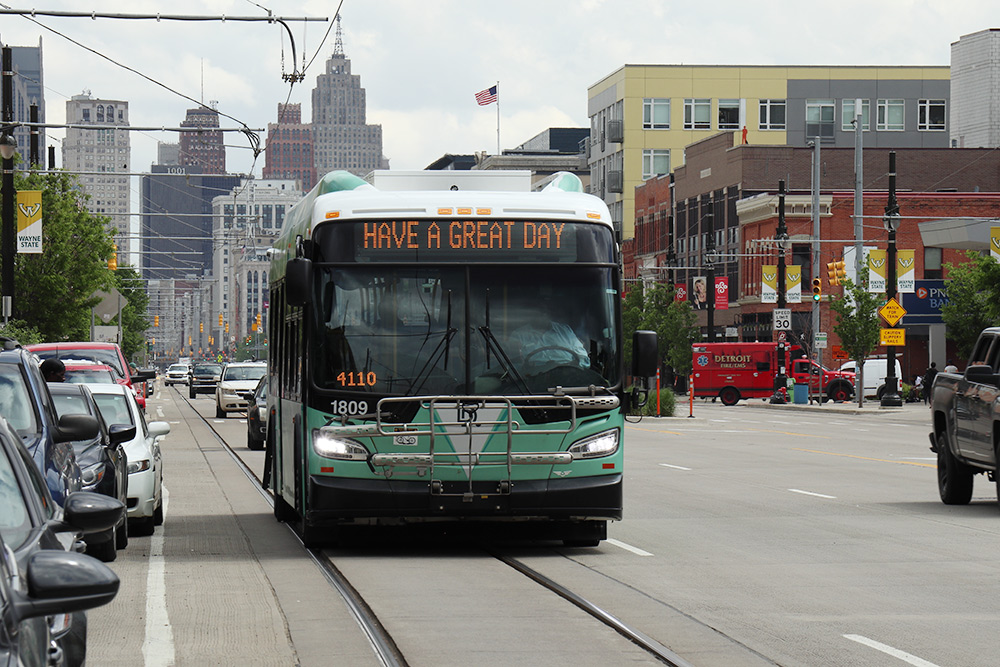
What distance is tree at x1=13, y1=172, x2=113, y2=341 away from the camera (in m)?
49.1

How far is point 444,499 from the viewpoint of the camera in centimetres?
1307

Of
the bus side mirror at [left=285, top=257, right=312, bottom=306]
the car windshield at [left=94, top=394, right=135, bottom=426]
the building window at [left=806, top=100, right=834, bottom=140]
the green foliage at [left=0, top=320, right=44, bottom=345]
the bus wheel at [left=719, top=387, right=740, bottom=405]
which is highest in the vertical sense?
the building window at [left=806, top=100, right=834, bottom=140]

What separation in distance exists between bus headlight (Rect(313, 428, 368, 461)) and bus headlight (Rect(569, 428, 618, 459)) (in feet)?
5.64

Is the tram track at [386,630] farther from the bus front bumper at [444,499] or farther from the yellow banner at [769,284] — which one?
the yellow banner at [769,284]

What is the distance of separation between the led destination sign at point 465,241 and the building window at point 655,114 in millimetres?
92522

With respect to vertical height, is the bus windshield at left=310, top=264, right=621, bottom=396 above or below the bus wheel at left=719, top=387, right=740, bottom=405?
above

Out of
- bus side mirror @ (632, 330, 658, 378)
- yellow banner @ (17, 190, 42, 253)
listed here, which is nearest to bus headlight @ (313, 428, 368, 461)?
bus side mirror @ (632, 330, 658, 378)

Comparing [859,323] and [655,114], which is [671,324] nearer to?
[859,323]

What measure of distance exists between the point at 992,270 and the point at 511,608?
4318 cm

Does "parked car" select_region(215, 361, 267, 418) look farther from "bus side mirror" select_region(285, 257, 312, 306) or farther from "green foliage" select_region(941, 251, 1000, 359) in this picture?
"bus side mirror" select_region(285, 257, 312, 306)

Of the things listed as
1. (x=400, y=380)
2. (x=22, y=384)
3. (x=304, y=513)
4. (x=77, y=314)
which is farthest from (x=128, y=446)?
(x=77, y=314)

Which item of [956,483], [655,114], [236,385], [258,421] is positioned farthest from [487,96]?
[956,483]

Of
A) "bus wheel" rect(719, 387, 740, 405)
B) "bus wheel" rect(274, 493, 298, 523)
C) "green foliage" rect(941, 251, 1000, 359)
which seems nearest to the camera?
"bus wheel" rect(274, 493, 298, 523)

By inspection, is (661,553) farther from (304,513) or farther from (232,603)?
(232,603)
